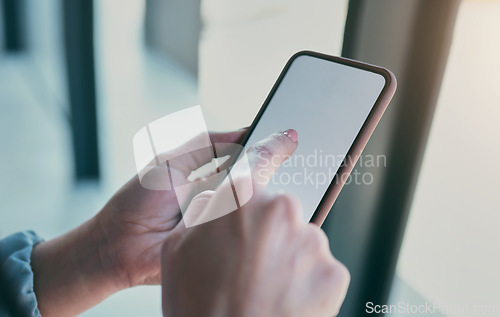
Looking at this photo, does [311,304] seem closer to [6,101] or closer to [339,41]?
[339,41]

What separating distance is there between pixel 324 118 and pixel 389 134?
0.07 meters

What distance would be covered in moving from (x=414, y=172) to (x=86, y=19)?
0.93 m

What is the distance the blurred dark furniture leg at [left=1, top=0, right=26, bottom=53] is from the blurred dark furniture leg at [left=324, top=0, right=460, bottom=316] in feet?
7.95

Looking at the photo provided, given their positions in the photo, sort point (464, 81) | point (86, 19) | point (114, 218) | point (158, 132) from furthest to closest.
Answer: point (86, 19)
point (158, 132)
point (114, 218)
point (464, 81)

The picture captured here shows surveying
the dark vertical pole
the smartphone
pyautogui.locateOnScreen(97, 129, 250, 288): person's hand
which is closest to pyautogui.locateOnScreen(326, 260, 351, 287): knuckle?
the smartphone

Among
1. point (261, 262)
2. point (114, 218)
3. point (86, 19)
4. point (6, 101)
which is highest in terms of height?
point (86, 19)

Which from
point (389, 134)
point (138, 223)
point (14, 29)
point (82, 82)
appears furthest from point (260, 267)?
point (14, 29)

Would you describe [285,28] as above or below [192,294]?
above

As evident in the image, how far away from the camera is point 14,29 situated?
94.2 inches

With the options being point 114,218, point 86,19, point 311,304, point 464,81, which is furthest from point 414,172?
point 86,19

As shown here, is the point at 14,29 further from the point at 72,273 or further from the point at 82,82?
the point at 72,273

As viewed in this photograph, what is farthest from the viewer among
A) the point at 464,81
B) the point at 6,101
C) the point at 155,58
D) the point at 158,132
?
the point at 155,58

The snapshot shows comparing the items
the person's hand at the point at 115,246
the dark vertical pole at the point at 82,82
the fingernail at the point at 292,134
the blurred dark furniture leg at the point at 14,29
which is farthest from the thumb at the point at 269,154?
the blurred dark furniture leg at the point at 14,29

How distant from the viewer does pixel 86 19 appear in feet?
3.41
